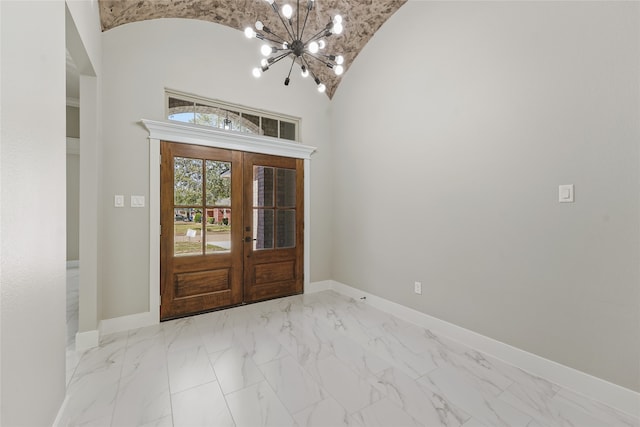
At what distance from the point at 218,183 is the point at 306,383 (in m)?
2.43

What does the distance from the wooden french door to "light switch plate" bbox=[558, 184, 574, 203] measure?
2.90 meters

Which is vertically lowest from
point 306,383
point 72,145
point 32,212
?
point 306,383

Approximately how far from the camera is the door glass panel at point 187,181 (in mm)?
3166

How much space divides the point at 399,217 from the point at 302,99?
7.39ft

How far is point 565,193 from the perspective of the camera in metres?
2.00

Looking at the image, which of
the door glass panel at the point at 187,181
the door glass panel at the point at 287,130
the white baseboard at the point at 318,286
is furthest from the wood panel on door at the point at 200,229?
the white baseboard at the point at 318,286

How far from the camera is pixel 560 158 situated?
2.02 metres

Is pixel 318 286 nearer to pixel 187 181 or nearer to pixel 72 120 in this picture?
pixel 187 181

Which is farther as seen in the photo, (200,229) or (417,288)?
(200,229)

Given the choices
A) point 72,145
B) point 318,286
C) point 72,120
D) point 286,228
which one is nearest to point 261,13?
point 286,228

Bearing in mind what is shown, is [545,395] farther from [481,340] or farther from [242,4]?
[242,4]

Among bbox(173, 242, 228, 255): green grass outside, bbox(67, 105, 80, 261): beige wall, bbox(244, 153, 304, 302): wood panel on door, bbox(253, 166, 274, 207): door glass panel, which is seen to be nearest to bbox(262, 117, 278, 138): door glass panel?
bbox(244, 153, 304, 302): wood panel on door

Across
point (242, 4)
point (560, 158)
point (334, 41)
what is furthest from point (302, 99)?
point (560, 158)

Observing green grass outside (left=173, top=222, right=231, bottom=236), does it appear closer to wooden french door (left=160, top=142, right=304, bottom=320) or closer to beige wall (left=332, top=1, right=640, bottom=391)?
wooden french door (left=160, top=142, right=304, bottom=320)
